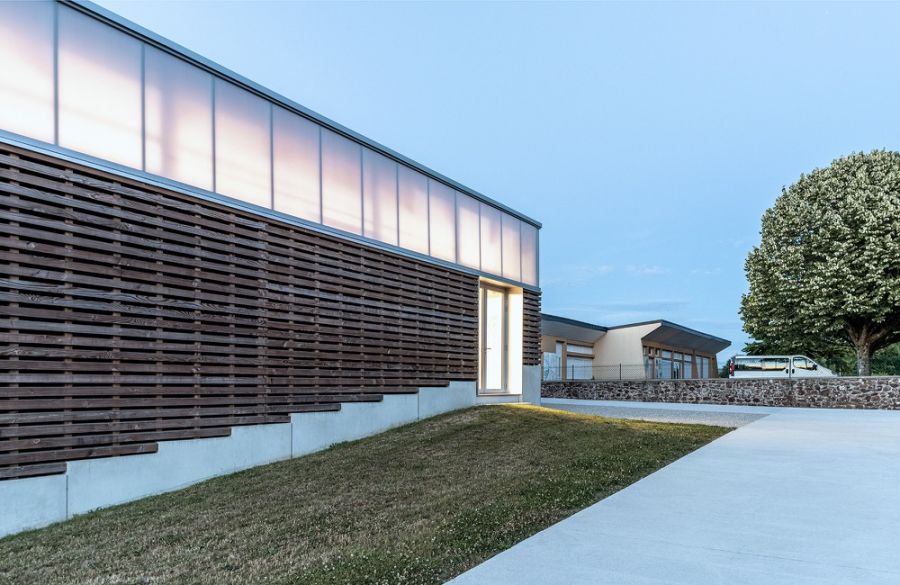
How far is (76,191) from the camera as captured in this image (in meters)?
8.61

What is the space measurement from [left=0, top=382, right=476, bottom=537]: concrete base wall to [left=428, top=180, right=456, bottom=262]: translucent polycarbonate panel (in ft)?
12.5

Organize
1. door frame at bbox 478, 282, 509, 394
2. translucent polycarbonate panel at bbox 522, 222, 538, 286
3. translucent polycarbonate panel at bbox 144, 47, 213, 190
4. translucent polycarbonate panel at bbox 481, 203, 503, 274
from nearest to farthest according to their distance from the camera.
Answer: translucent polycarbonate panel at bbox 144, 47, 213, 190, translucent polycarbonate panel at bbox 481, 203, 503, 274, door frame at bbox 478, 282, 509, 394, translucent polycarbonate panel at bbox 522, 222, 538, 286

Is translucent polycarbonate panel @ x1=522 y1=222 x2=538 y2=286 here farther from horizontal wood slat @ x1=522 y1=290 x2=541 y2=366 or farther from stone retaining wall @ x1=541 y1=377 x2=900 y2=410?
stone retaining wall @ x1=541 y1=377 x2=900 y2=410

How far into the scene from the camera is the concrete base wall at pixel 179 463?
25.9 ft

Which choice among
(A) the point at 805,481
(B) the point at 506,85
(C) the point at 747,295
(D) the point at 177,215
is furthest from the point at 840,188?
(B) the point at 506,85

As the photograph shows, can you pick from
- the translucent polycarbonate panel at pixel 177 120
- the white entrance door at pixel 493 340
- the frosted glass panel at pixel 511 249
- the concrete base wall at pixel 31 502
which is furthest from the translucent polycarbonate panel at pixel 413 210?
the concrete base wall at pixel 31 502

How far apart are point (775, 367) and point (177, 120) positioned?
26.5m

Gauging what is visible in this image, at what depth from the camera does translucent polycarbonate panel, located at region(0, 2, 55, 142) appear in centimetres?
802

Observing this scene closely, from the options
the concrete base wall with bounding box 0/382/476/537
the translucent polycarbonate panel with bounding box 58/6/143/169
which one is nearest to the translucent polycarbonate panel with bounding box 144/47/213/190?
the translucent polycarbonate panel with bounding box 58/6/143/169

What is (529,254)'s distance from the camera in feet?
65.1

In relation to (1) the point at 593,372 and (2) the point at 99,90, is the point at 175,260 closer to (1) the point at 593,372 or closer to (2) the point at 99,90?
(2) the point at 99,90

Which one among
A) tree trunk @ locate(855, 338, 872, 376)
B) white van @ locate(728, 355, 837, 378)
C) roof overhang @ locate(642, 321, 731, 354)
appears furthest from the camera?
roof overhang @ locate(642, 321, 731, 354)

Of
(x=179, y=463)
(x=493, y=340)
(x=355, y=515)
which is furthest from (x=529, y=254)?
(x=355, y=515)

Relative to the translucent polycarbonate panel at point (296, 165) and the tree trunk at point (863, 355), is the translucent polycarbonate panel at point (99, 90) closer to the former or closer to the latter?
the translucent polycarbonate panel at point (296, 165)
